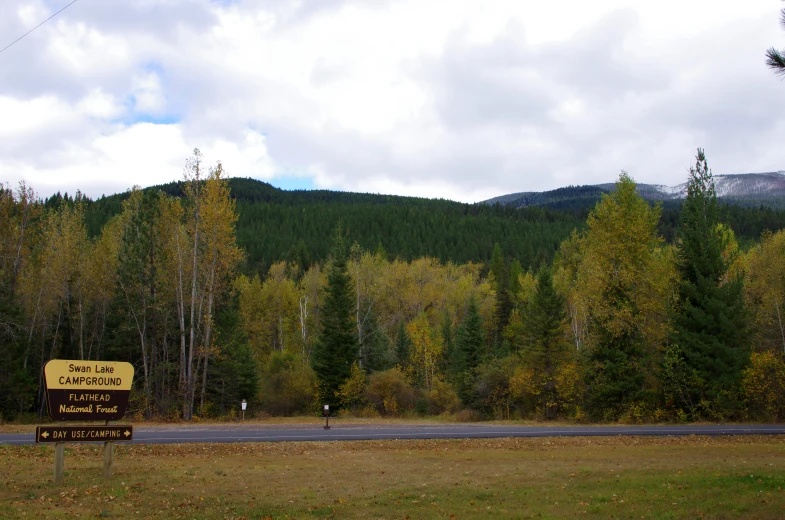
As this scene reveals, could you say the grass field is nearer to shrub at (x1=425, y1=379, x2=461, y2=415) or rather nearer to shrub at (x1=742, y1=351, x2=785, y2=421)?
shrub at (x1=742, y1=351, x2=785, y2=421)

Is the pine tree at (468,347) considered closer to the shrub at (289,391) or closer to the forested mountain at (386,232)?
the shrub at (289,391)

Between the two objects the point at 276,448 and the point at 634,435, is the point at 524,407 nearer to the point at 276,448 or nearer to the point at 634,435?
the point at 634,435

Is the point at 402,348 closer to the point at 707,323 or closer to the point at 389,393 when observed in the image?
the point at 389,393

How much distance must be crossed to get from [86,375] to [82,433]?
1.38 meters

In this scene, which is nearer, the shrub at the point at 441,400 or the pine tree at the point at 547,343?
the pine tree at the point at 547,343

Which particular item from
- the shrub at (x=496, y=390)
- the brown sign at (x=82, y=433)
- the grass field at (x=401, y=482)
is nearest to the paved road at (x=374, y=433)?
the grass field at (x=401, y=482)

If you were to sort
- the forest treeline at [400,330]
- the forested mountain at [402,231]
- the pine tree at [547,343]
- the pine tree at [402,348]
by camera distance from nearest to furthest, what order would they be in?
1. the forest treeline at [400,330]
2. the pine tree at [547,343]
3. the pine tree at [402,348]
4. the forested mountain at [402,231]

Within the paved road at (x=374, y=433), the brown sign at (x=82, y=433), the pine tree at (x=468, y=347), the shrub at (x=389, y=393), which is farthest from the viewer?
the pine tree at (x=468, y=347)

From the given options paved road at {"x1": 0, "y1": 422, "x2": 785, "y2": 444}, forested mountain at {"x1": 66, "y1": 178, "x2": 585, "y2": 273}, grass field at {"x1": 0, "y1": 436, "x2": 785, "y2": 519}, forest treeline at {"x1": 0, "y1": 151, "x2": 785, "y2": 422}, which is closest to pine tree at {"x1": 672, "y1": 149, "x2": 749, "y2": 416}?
forest treeline at {"x1": 0, "y1": 151, "x2": 785, "y2": 422}

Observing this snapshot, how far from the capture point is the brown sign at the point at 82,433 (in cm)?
1382

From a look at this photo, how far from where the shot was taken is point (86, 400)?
14734mm

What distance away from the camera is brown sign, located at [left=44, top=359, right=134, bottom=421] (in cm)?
1423

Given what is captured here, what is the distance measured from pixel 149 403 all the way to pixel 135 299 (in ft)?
21.5

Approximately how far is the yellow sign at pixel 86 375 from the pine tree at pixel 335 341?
29.8m
